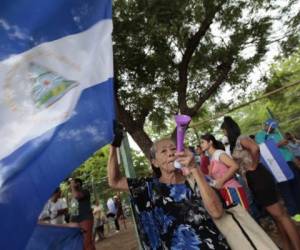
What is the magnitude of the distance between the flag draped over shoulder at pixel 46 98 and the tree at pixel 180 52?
6665 millimetres

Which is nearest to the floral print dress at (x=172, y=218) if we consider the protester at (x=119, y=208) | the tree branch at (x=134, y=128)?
the tree branch at (x=134, y=128)

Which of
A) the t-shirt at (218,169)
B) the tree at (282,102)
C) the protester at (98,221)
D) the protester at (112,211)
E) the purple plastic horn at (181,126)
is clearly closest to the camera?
the purple plastic horn at (181,126)

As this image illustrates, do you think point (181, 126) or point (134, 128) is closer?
point (181, 126)

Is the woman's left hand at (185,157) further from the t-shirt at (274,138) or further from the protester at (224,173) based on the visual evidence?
the t-shirt at (274,138)

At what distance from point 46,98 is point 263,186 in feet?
11.0

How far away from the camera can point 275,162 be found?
5.87 m

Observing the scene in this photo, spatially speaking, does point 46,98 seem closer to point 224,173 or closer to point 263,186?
point 224,173

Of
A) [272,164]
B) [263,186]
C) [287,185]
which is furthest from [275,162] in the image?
[263,186]

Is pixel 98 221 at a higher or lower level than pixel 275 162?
higher

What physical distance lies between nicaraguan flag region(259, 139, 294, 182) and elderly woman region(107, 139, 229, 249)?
3.39 m

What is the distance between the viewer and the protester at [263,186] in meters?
4.61

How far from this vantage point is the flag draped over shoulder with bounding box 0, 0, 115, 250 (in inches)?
73.9

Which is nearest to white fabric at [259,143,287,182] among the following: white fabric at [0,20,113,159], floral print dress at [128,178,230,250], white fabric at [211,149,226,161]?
white fabric at [211,149,226,161]

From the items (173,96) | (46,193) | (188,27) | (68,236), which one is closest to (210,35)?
(188,27)
